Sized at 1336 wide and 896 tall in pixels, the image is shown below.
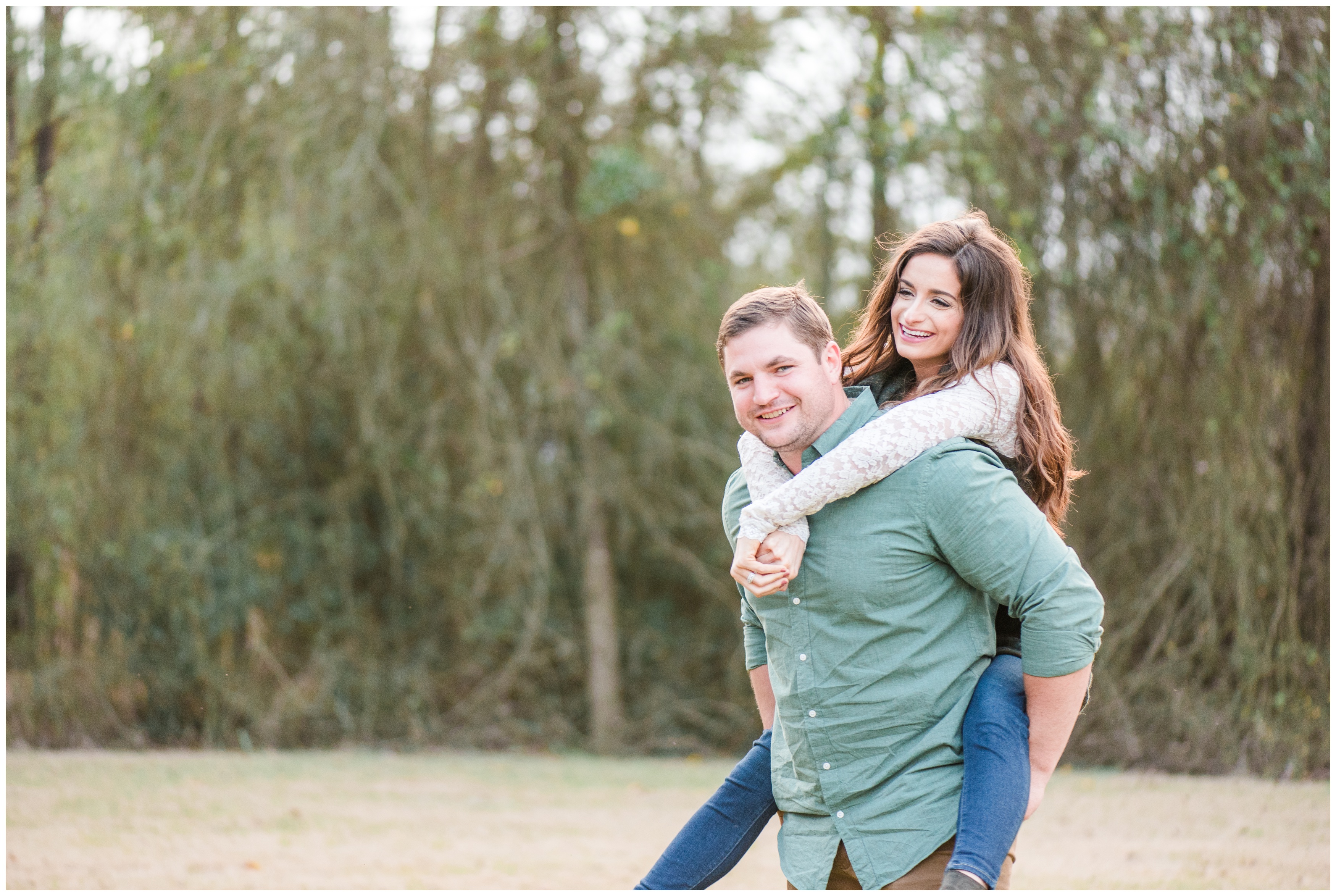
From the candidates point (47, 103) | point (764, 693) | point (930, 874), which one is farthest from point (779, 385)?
point (47, 103)

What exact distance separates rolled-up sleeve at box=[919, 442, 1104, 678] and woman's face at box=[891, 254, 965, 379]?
0.39 m

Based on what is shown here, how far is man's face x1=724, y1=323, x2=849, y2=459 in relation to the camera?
182 centimetres

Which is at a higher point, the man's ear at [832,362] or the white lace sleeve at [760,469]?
the man's ear at [832,362]

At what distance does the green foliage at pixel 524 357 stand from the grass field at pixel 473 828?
2.44ft

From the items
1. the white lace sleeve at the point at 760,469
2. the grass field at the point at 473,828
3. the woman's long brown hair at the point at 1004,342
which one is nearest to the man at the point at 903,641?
the white lace sleeve at the point at 760,469

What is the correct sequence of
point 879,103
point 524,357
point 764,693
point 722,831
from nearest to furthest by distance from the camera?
point 722,831
point 764,693
point 879,103
point 524,357

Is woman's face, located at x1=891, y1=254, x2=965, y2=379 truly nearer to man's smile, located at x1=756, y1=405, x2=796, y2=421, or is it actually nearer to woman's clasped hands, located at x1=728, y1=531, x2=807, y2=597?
man's smile, located at x1=756, y1=405, x2=796, y2=421

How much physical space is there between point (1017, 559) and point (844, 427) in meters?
0.36

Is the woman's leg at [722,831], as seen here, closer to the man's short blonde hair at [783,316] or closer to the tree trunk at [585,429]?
the man's short blonde hair at [783,316]

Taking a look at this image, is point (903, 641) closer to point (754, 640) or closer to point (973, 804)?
point (973, 804)

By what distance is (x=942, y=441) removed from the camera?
1.75 m

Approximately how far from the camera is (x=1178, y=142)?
5.56 metres

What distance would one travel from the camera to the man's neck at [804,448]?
1876 mm

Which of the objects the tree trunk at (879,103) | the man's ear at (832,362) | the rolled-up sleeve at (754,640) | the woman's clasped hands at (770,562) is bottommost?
the rolled-up sleeve at (754,640)
